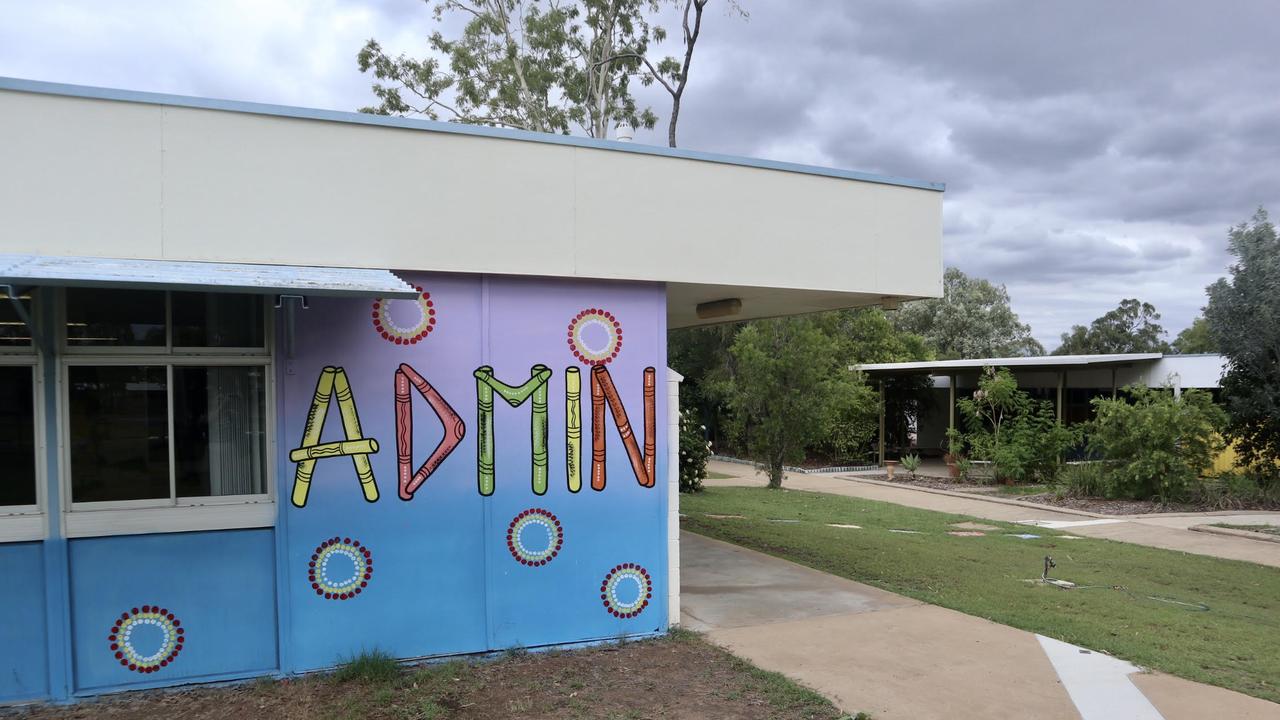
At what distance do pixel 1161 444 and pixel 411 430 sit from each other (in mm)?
15142

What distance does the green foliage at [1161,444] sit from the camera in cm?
1535

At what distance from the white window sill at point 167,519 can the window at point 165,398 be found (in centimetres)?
5

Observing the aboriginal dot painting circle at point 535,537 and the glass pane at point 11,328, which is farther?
the aboriginal dot painting circle at point 535,537

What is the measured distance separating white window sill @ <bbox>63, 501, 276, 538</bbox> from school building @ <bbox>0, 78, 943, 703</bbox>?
0.05 feet

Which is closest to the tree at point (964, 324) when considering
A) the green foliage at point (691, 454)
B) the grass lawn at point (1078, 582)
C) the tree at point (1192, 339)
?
the tree at point (1192, 339)

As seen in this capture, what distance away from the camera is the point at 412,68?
85.4 ft

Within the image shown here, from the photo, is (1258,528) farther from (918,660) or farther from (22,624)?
(22,624)

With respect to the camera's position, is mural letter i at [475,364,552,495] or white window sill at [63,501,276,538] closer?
white window sill at [63,501,276,538]

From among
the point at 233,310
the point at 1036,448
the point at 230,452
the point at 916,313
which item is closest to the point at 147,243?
the point at 233,310

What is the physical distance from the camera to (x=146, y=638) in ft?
17.3

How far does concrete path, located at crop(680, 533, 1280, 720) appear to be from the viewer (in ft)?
17.0

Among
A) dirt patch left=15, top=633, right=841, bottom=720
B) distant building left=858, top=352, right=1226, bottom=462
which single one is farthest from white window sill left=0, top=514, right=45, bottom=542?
distant building left=858, top=352, right=1226, bottom=462

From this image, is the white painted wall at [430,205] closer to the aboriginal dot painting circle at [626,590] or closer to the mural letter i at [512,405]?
the mural letter i at [512,405]

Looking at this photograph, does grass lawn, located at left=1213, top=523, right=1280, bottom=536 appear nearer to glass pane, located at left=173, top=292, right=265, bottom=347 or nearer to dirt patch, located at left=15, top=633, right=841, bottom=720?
dirt patch, located at left=15, top=633, right=841, bottom=720
